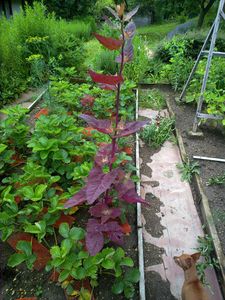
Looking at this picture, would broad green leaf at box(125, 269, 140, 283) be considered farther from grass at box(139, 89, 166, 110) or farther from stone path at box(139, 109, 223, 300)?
grass at box(139, 89, 166, 110)

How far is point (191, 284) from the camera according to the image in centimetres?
172

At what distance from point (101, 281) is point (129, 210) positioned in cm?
76

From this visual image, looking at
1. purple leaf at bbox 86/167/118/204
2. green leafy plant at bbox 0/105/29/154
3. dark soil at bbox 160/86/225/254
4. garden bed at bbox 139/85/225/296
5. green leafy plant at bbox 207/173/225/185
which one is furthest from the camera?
green leafy plant at bbox 207/173/225/185

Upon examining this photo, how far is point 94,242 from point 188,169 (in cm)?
183

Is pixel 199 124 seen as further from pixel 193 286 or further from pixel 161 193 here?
pixel 193 286

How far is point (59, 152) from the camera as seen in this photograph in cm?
249

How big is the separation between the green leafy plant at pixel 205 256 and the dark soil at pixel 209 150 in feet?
0.39

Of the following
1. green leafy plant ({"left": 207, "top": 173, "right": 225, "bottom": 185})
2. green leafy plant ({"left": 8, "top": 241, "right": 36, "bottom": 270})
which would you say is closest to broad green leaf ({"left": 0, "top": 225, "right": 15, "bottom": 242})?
green leafy plant ({"left": 8, "top": 241, "right": 36, "bottom": 270})

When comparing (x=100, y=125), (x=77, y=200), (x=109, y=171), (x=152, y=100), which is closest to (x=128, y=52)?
(x=100, y=125)

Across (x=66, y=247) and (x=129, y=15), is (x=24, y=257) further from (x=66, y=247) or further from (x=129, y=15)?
(x=129, y=15)

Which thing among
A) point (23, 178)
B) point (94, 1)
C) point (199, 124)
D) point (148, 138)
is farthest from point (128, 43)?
point (94, 1)

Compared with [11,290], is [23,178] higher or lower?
higher

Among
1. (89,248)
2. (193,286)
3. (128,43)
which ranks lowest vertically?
(193,286)

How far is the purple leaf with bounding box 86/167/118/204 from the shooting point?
1554 millimetres
